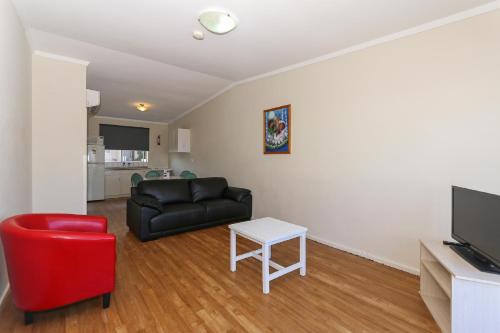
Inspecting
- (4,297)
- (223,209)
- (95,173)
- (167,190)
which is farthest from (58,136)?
(95,173)

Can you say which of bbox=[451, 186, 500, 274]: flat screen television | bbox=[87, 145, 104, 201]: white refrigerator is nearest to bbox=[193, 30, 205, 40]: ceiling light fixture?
bbox=[451, 186, 500, 274]: flat screen television

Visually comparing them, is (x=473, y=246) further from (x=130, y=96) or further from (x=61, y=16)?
(x=130, y=96)

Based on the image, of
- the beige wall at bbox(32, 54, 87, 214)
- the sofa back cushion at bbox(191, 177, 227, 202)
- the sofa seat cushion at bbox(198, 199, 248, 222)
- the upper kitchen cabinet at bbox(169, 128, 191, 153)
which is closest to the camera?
the beige wall at bbox(32, 54, 87, 214)

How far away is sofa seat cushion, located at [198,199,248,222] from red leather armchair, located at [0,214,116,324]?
85.9 inches

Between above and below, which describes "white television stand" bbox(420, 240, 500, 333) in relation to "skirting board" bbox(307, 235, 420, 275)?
above

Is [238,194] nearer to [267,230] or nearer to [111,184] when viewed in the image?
[267,230]

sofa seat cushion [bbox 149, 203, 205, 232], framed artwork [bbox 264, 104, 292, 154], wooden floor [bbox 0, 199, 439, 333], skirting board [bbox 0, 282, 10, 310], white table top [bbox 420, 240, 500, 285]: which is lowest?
wooden floor [bbox 0, 199, 439, 333]

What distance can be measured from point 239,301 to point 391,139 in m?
2.33

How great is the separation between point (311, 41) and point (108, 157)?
688 centimetres

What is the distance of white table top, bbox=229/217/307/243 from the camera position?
2289mm

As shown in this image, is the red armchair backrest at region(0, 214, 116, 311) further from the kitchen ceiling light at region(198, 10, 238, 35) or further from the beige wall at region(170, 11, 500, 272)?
the beige wall at region(170, 11, 500, 272)

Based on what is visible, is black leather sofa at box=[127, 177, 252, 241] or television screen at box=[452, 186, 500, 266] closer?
television screen at box=[452, 186, 500, 266]

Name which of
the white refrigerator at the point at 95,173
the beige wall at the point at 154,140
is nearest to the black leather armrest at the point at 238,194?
the white refrigerator at the point at 95,173

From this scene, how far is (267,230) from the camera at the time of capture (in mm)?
2502
